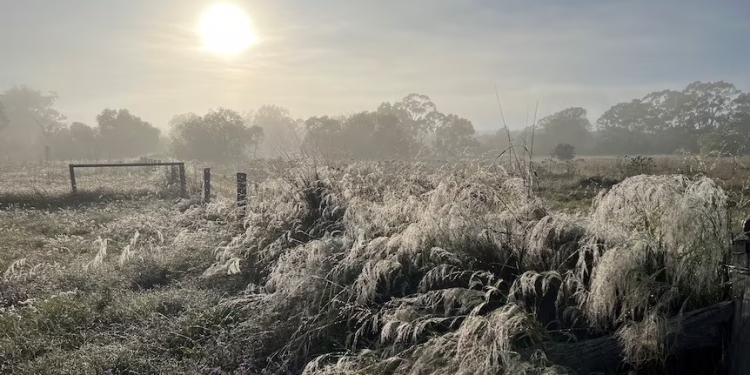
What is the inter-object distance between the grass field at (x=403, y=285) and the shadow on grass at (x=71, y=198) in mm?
7187

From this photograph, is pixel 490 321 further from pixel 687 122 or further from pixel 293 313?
pixel 687 122

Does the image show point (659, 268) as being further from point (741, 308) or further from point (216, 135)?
point (216, 135)

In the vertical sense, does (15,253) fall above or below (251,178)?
below

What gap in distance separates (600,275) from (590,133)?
166ft

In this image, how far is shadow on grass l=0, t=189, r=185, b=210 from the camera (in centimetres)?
1339

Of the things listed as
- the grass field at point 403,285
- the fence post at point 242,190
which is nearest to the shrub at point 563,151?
the fence post at point 242,190

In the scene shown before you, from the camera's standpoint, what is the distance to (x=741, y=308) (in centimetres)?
324

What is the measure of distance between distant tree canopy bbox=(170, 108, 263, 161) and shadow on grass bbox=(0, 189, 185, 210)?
118 ft

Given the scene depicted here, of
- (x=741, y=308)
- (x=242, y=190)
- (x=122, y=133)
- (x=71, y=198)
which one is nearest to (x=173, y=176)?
(x=71, y=198)

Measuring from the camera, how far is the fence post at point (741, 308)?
Answer: 3180 millimetres

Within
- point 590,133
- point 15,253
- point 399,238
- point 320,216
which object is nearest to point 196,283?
point 320,216

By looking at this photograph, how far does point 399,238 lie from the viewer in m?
5.06

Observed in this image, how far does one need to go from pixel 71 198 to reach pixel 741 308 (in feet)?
52.8

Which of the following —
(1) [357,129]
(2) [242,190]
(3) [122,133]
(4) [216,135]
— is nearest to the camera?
(2) [242,190]
